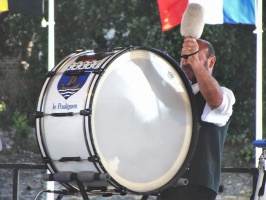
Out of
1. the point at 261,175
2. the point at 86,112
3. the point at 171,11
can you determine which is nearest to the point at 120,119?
the point at 86,112

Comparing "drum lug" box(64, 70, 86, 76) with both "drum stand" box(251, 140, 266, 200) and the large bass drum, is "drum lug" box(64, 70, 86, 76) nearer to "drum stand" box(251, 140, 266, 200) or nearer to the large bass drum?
the large bass drum

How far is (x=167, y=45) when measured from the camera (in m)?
15.3

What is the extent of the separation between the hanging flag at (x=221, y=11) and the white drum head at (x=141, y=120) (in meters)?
5.45

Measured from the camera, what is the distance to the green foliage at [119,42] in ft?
50.7

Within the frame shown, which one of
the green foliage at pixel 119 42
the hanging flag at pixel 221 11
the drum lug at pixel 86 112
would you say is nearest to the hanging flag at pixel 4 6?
the hanging flag at pixel 221 11

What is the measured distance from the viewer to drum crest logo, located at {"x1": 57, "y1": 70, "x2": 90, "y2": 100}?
381cm

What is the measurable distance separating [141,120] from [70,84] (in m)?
0.40

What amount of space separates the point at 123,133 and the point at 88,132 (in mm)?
265

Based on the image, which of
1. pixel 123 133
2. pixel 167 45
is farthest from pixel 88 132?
pixel 167 45

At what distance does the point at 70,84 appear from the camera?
12.7 feet

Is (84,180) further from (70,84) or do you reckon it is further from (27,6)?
(27,6)

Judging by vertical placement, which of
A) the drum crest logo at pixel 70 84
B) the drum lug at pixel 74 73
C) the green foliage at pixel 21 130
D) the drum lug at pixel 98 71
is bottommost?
the green foliage at pixel 21 130

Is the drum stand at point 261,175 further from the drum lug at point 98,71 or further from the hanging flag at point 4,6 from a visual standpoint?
the hanging flag at point 4,6

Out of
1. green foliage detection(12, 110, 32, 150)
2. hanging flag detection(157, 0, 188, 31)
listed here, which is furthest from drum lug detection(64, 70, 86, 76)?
green foliage detection(12, 110, 32, 150)
